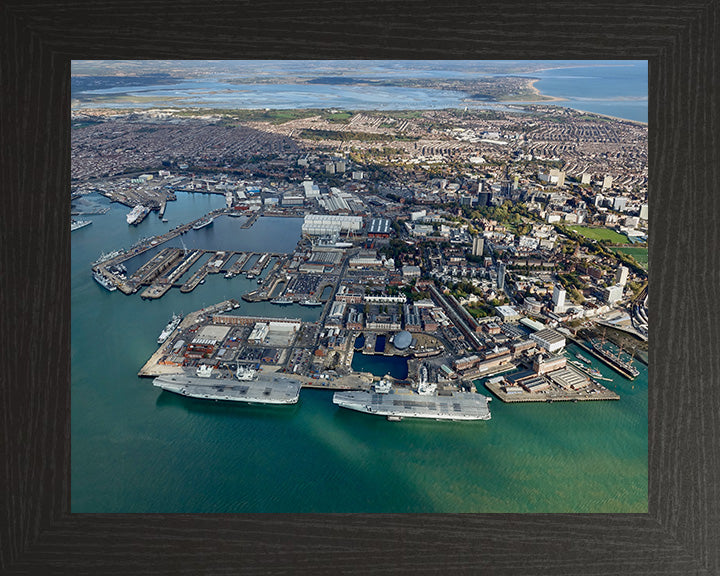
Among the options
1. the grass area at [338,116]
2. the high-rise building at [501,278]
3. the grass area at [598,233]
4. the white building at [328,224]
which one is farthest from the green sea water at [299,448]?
the white building at [328,224]

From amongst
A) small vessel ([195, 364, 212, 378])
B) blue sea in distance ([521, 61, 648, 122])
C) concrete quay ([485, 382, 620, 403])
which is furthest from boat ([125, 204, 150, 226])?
blue sea in distance ([521, 61, 648, 122])

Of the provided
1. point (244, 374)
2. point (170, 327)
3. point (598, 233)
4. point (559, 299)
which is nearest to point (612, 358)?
point (559, 299)

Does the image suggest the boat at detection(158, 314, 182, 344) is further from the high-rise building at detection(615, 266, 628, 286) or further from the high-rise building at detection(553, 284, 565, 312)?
the high-rise building at detection(553, 284, 565, 312)

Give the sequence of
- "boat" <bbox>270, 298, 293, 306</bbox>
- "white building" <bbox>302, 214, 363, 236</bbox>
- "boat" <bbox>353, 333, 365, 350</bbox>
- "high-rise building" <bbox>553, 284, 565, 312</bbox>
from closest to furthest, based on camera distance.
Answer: "high-rise building" <bbox>553, 284, 565, 312</bbox> < "boat" <bbox>353, 333, 365, 350</bbox> < "boat" <bbox>270, 298, 293, 306</bbox> < "white building" <bbox>302, 214, 363, 236</bbox>

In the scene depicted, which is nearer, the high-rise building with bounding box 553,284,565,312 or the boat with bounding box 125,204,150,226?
the high-rise building with bounding box 553,284,565,312

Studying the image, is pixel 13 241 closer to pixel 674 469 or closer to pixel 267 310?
pixel 674 469

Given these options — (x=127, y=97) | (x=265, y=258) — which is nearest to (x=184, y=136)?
(x=265, y=258)
